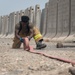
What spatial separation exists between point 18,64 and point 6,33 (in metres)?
32.5

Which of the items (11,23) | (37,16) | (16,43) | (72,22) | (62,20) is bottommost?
(16,43)

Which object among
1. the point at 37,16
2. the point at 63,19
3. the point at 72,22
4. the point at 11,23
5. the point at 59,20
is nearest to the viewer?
the point at 72,22

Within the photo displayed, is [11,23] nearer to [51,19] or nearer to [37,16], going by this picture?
[37,16]

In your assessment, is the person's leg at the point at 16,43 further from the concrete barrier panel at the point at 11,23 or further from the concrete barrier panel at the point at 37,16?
the concrete barrier panel at the point at 11,23

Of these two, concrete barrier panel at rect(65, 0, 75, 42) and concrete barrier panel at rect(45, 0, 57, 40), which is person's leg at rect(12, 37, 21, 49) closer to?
concrete barrier panel at rect(65, 0, 75, 42)

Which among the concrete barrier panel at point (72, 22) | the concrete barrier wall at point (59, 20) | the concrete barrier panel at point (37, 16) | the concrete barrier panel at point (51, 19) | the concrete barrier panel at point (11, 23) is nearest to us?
the concrete barrier panel at point (72, 22)

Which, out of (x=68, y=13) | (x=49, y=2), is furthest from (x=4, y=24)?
(x=68, y=13)

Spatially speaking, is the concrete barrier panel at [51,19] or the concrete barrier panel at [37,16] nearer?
the concrete barrier panel at [51,19]

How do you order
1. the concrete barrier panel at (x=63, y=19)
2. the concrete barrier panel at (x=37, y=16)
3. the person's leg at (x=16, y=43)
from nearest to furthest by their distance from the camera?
the person's leg at (x=16, y=43), the concrete barrier panel at (x=63, y=19), the concrete barrier panel at (x=37, y=16)

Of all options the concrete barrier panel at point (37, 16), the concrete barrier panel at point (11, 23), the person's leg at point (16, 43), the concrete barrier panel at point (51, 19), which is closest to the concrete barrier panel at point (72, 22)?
the concrete barrier panel at point (51, 19)

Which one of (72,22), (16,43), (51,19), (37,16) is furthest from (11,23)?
(16,43)

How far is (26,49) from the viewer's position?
9.23 m

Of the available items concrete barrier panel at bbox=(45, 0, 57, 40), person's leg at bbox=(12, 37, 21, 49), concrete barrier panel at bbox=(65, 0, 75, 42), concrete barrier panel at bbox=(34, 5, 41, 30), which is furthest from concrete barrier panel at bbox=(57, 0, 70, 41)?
person's leg at bbox=(12, 37, 21, 49)

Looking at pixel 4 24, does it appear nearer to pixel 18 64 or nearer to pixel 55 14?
pixel 55 14
